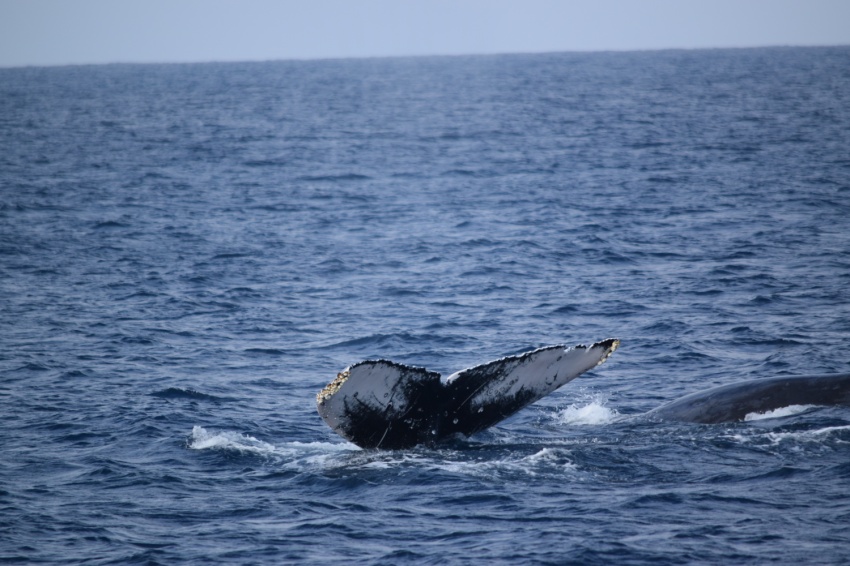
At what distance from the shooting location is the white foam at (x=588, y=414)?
13742mm

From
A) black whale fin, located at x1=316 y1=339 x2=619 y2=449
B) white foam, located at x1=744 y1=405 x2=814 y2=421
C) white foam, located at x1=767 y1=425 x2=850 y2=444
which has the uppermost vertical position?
black whale fin, located at x1=316 y1=339 x2=619 y2=449

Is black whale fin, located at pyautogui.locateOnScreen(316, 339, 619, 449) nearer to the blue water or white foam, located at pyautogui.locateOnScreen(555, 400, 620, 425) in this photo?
the blue water

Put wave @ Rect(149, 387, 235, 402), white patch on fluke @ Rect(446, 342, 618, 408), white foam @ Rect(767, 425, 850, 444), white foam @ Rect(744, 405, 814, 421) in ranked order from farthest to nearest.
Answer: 1. wave @ Rect(149, 387, 235, 402)
2. white foam @ Rect(744, 405, 814, 421)
3. white foam @ Rect(767, 425, 850, 444)
4. white patch on fluke @ Rect(446, 342, 618, 408)

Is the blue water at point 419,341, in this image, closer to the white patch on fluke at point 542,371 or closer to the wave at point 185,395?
the wave at point 185,395

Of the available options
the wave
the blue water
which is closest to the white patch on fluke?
the blue water

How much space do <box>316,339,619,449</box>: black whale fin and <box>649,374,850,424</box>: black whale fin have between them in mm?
2872

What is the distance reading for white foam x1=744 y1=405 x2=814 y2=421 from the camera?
12508 mm

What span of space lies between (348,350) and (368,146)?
38886mm

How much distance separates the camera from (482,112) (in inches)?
2968

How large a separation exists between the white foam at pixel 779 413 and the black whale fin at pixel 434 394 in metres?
3.11

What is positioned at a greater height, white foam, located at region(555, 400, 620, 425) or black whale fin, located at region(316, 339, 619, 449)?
black whale fin, located at region(316, 339, 619, 449)

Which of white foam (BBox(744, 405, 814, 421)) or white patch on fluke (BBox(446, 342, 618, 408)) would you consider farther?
white foam (BBox(744, 405, 814, 421))

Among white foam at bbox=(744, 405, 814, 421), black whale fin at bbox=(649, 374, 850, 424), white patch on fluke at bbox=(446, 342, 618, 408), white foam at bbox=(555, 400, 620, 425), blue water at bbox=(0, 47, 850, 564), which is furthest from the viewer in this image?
white foam at bbox=(555, 400, 620, 425)

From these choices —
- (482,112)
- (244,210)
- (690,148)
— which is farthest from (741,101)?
(244,210)
